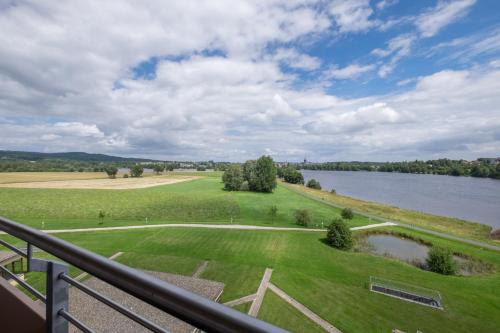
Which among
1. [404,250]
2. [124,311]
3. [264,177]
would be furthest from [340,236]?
[264,177]

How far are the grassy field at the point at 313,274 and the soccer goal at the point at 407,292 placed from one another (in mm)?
577

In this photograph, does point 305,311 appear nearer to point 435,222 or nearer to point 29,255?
point 29,255

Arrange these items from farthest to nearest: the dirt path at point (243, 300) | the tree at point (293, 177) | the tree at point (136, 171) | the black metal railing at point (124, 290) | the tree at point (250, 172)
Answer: the tree at point (136, 171) < the tree at point (293, 177) < the tree at point (250, 172) < the dirt path at point (243, 300) < the black metal railing at point (124, 290)

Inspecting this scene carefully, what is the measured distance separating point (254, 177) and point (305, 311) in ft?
186

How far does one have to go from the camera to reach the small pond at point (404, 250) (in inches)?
998

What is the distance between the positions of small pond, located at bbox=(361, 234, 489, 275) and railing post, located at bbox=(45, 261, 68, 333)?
1174 inches

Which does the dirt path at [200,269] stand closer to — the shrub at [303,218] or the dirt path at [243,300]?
the dirt path at [243,300]

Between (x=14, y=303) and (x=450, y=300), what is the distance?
2359 cm

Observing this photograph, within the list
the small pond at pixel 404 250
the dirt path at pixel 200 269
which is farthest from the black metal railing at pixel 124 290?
the small pond at pixel 404 250

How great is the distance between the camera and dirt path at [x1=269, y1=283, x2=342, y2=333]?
14227 millimetres

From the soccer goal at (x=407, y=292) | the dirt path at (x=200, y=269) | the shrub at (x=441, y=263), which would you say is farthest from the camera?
the shrub at (x=441, y=263)

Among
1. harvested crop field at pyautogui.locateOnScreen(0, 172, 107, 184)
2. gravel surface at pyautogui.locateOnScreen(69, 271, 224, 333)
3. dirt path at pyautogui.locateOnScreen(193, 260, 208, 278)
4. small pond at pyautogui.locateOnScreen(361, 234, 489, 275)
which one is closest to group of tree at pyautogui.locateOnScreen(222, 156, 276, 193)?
small pond at pyautogui.locateOnScreen(361, 234, 489, 275)

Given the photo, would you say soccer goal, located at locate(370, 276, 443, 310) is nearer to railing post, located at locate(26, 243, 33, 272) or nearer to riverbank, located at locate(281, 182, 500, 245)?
riverbank, located at locate(281, 182, 500, 245)

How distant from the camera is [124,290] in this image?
1168mm
